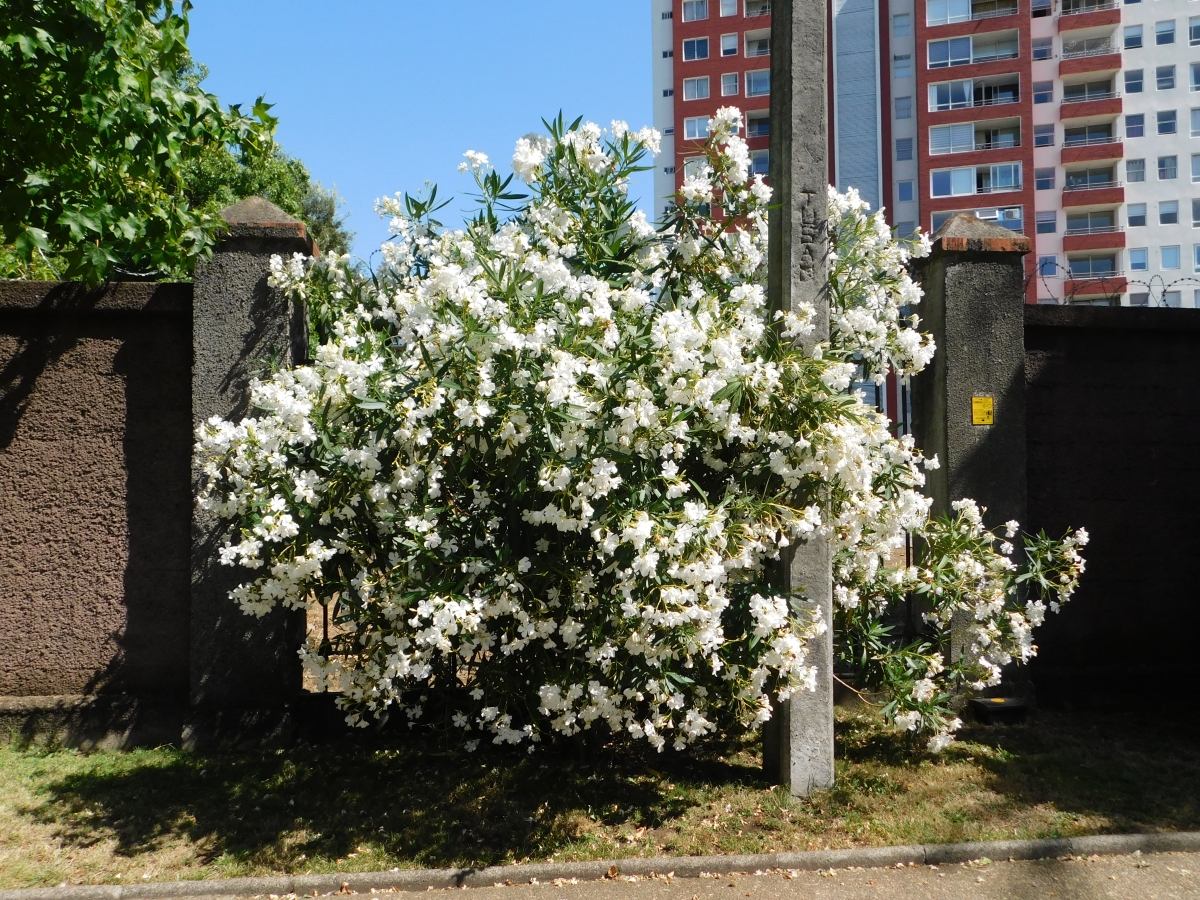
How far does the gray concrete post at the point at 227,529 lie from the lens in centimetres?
556

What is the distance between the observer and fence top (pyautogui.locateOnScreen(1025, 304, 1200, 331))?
6398 mm

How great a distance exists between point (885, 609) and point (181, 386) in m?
4.53

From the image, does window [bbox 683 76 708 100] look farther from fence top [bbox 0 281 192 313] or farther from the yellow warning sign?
fence top [bbox 0 281 192 313]

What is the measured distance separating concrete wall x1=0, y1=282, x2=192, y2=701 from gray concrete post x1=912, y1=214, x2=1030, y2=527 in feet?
15.9

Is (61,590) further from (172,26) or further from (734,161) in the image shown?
(734,161)

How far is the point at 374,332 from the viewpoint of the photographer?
16.1 ft

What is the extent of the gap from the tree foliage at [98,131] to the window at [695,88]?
48977 mm

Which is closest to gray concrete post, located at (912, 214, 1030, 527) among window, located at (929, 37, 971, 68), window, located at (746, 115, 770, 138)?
window, located at (746, 115, 770, 138)

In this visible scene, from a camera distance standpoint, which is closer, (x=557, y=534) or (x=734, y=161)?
(x=557, y=534)

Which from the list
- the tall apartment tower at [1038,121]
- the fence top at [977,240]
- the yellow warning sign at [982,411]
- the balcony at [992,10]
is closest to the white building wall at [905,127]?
the tall apartment tower at [1038,121]

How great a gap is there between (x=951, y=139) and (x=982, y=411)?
4670 cm

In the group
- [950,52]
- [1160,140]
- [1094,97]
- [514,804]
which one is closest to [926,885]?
[514,804]

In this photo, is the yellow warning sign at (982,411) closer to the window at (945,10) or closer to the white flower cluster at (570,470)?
the white flower cluster at (570,470)

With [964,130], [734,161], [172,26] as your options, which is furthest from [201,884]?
[964,130]
